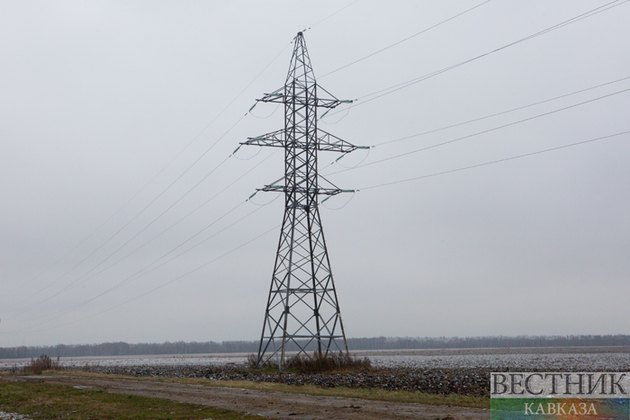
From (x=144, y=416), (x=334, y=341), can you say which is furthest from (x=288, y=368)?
(x=144, y=416)

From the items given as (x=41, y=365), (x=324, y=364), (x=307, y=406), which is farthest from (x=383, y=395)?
(x=41, y=365)

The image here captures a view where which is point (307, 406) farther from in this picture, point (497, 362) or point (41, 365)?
point (497, 362)

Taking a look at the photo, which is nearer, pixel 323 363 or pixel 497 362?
pixel 323 363

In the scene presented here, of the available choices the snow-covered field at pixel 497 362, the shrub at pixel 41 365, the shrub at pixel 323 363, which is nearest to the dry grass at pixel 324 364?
the shrub at pixel 323 363

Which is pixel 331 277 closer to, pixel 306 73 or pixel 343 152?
pixel 343 152

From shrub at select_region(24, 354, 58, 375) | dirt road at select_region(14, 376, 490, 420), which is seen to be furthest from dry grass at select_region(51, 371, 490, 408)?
shrub at select_region(24, 354, 58, 375)

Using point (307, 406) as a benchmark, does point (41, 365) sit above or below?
below

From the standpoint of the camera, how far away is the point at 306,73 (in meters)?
42.2

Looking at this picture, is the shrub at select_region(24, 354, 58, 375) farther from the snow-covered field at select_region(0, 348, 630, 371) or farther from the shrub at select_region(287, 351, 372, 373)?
the shrub at select_region(287, 351, 372, 373)

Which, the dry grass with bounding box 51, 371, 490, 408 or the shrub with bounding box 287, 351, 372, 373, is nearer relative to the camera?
the dry grass with bounding box 51, 371, 490, 408

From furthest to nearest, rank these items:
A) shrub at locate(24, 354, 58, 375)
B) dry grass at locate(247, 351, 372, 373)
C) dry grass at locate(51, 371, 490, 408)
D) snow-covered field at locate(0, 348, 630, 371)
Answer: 1. shrub at locate(24, 354, 58, 375)
2. snow-covered field at locate(0, 348, 630, 371)
3. dry grass at locate(247, 351, 372, 373)
4. dry grass at locate(51, 371, 490, 408)

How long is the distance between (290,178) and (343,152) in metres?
4.17

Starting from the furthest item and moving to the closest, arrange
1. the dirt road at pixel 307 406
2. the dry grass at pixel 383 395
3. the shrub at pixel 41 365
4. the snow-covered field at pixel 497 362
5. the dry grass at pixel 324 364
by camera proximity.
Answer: the shrub at pixel 41 365 < the snow-covered field at pixel 497 362 < the dry grass at pixel 324 364 < the dry grass at pixel 383 395 < the dirt road at pixel 307 406

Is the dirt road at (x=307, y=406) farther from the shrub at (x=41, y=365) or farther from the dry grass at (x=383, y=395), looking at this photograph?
the shrub at (x=41, y=365)
